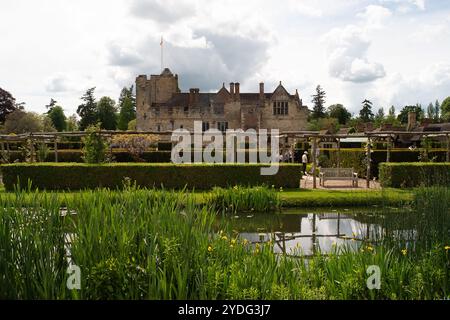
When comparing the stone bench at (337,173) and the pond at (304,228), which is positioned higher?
the stone bench at (337,173)

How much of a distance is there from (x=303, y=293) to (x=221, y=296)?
66cm

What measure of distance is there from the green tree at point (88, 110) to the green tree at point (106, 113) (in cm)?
91

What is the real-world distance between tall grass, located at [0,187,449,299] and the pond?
248 cm

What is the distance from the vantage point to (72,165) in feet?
45.2

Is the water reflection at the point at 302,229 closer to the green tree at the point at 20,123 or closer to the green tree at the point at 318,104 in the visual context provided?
the green tree at the point at 20,123

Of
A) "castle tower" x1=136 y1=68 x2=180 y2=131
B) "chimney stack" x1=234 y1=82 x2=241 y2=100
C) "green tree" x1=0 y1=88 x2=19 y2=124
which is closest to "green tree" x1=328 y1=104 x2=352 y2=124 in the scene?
"chimney stack" x1=234 y1=82 x2=241 y2=100

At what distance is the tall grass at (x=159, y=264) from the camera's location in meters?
3.45

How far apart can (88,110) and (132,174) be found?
55.8 meters

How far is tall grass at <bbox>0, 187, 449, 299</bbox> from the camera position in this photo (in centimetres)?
345

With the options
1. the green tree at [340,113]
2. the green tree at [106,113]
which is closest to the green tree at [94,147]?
the green tree at [106,113]

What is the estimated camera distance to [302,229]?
28.3 feet
